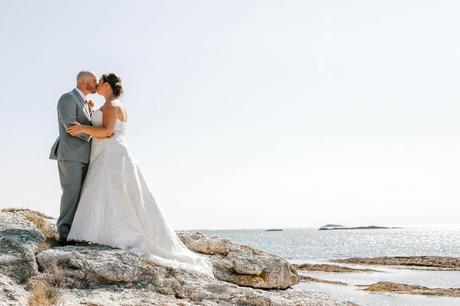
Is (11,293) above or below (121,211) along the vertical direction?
below

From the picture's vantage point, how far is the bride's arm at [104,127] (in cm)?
999

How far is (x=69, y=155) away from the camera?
10164 mm

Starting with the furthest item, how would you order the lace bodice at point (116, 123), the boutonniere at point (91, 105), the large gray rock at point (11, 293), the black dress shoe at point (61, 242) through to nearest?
the boutonniere at point (91, 105) → the lace bodice at point (116, 123) → the black dress shoe at point (61, 242) → the large gray rock at point (11, 293)

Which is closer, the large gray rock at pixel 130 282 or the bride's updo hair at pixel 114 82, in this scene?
Result: the large gray rock at pixel 130 282

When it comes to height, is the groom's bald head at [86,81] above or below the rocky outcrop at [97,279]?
above

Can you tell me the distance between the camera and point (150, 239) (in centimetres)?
1029

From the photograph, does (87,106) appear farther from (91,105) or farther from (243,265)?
(243,265)

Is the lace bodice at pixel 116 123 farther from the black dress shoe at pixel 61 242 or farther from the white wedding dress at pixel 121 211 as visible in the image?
the black dress shoe at pixel 61 242

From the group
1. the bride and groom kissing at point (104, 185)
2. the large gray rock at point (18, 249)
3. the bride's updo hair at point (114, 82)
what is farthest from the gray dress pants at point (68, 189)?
the bride's updo hair at point (114, 82)

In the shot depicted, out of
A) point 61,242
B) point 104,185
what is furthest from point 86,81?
point 61,242

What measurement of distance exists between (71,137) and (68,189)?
949 mm

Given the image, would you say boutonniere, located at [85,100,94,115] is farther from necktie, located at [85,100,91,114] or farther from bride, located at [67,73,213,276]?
bride, located at [67,73,213,276]

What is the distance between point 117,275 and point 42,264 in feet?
3.89

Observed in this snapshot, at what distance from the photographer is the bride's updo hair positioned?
1040 centimetres
